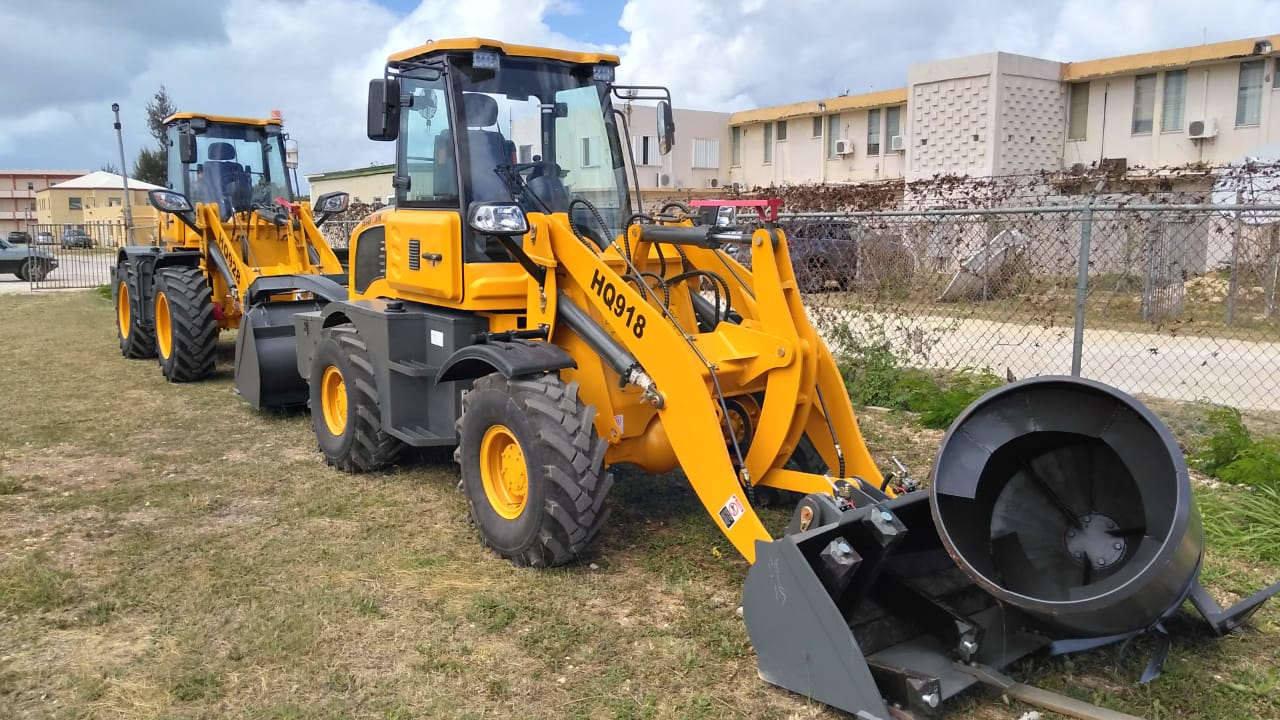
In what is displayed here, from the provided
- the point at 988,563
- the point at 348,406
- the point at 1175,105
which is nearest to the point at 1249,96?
the point at 1175,105

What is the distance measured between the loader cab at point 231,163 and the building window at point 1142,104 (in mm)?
20855

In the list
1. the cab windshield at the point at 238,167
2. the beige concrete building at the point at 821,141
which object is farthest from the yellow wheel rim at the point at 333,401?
the beige concrete building at the point at 821,141

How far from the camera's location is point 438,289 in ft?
18.1

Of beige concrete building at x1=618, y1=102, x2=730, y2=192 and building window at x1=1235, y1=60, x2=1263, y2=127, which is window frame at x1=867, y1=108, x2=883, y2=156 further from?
building window at x1=1235, y1=60, x2=1263, y2=127

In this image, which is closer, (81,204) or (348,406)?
(348,406)

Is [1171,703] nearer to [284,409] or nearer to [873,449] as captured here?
[873,449]

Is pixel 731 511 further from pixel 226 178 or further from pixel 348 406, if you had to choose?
pixel 226 178

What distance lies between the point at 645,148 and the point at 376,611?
3.08 metres

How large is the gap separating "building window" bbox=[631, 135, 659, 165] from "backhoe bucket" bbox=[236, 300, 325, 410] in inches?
144

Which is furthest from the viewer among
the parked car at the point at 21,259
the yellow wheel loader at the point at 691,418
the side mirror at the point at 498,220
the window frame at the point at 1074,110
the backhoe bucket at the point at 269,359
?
the parked car at the point at 21,259

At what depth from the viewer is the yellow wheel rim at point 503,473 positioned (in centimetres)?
480

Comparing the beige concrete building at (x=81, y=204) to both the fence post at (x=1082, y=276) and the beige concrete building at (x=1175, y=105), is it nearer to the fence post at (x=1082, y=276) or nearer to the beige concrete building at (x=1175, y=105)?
the beige concrete building at (x=1175, y=105)

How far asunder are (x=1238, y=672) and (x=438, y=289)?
4.23 metres

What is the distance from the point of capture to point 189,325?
938 cm
